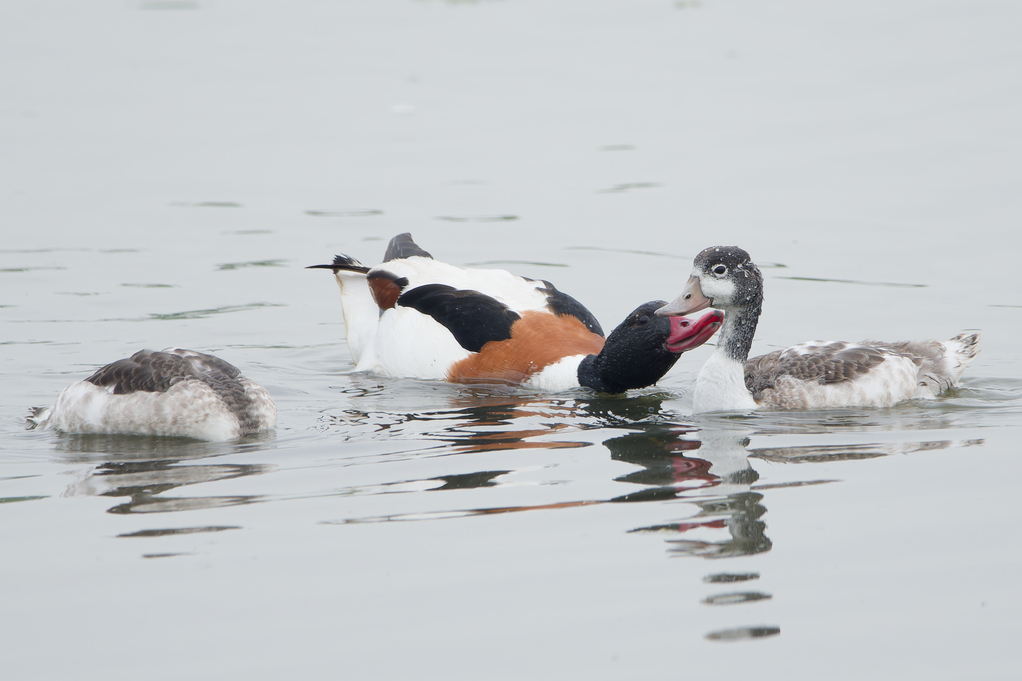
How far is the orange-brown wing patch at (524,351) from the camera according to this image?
9.65 m

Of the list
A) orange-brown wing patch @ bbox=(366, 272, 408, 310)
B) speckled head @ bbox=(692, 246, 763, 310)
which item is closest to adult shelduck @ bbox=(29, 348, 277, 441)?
orange-brown wing patch @ bbox=(366, 272, 408, 310)

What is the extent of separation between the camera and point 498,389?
31.5 ft

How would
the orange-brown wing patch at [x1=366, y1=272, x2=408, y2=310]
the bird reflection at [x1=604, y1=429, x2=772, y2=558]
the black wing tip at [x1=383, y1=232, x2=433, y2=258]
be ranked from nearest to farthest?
the bird reflection at [x1=604, y1=429, x2=772, y2=558]
the orange-brown wing patch at [x1=366, y1=272, x2=408, y2=310]
the black wing tip at [x1=383, y1=232, x2=433, y2=258]

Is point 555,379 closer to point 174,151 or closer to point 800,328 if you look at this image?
point 800,328

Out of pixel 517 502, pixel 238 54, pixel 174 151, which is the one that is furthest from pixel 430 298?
pixel 238 54

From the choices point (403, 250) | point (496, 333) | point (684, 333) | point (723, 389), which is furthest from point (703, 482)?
point (403, 250)

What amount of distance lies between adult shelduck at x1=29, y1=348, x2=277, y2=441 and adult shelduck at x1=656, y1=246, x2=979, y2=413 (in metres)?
2.88

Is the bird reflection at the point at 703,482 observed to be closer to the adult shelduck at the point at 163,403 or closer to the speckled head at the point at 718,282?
the speckled head at the point at 718,282

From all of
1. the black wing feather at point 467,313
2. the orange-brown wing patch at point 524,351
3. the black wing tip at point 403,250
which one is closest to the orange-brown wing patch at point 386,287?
the black wing feather at point 467,313

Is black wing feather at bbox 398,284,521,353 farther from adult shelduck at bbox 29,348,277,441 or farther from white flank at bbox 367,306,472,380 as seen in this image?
adult shelduck at bbox 29,348,277,441

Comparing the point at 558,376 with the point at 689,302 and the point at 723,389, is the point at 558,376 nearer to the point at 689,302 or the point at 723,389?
the point at 689,302

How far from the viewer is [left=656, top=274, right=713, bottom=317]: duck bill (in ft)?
28.4

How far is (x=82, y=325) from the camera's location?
10.9 m

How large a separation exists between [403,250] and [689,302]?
3434mm
